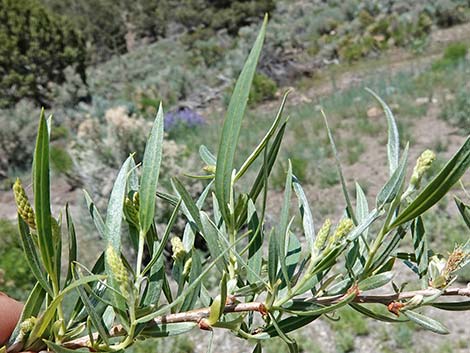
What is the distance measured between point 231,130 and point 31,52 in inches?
447

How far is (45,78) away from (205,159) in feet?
37.3

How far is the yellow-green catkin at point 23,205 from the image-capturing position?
14.9 inches

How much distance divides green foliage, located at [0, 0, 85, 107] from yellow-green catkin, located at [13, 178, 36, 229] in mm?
10885

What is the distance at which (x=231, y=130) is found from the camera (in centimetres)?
43

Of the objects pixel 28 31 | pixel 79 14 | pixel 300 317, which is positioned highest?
pixel 300 317

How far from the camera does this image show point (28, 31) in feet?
36.1

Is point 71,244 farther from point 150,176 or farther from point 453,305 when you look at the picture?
point 453,305

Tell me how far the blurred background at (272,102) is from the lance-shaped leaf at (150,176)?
0.95 metres

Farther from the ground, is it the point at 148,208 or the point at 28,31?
the point at 148,208

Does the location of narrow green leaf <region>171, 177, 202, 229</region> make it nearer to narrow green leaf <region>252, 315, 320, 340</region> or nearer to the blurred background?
narrow green leaf <region>252, 315, 320, 340</region>

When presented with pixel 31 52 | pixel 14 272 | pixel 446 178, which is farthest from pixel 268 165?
pixel 31 52

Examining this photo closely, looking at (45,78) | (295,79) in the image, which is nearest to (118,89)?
(45,78)

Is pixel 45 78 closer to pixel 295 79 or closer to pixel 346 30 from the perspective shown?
pixel 295 79

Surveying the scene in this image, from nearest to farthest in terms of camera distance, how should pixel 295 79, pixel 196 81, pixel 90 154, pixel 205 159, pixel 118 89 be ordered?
1. pixel 205 159
2. pixel 90 154
3. pixel 295 79
4. pixel 196 81
5. pixel 118 89
